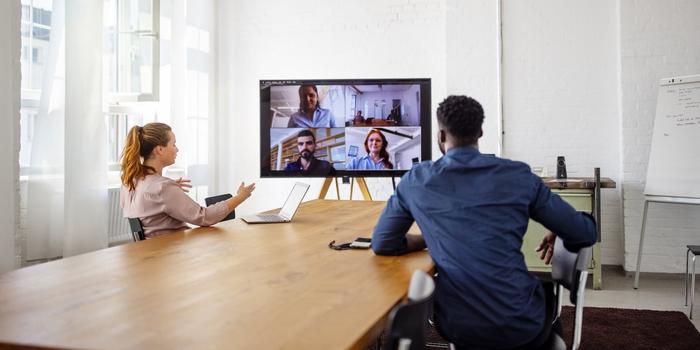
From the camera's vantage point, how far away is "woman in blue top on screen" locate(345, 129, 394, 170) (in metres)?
5.00

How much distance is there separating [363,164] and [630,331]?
233cm

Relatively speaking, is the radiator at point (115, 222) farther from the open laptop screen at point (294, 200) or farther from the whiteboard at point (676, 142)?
the whiteboard at point (676, 142)

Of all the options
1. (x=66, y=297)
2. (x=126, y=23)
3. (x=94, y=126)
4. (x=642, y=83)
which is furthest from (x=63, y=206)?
(x=642, y=83)

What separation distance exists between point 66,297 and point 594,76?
5018mm

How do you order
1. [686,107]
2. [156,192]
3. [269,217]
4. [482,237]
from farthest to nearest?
[686,107] < [269,217] < [156,192] < [482,237]

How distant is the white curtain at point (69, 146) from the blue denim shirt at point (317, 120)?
1506mm

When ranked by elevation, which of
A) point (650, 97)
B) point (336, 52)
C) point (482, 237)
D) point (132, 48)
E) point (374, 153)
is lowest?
point (482, 237)

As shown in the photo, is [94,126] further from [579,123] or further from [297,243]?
[579,123]

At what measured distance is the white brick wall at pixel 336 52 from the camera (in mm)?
5730

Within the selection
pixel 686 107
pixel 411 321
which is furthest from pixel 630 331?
pixel 411 321

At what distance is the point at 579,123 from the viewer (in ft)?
18.0

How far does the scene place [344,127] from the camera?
503cm

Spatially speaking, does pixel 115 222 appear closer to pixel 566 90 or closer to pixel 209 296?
pixel 209 296

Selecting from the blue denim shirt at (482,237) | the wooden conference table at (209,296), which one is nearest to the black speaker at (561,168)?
the wooden conference table at (209,296)
